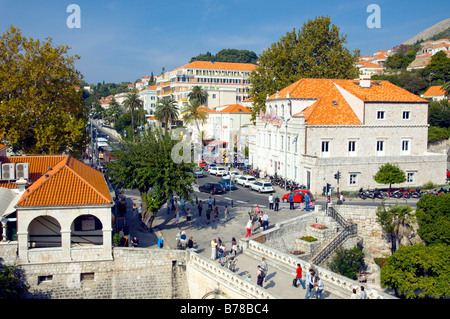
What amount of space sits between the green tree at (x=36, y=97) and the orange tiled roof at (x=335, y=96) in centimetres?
2224

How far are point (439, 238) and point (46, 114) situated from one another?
1269 inches

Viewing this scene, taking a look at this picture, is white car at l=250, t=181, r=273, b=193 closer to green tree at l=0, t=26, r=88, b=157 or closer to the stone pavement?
the stone pavement

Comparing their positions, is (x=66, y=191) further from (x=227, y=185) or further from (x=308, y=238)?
(x=227, y=185)

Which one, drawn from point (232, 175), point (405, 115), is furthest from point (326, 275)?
point (405, 115)

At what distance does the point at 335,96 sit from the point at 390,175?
11042 millimetres

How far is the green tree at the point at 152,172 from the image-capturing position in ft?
93.4

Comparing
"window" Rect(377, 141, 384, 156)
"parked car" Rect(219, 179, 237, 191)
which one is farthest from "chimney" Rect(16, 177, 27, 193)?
"window" Rect(377, 141, 384, 156)

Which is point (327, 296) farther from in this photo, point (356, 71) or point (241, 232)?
point (356, 71)

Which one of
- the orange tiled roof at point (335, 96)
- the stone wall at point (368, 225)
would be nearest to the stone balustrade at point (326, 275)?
the stone wall at point (368, 225)

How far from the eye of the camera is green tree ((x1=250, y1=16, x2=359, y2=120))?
58.4 metres

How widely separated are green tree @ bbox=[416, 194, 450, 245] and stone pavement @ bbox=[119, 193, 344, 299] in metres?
8.43

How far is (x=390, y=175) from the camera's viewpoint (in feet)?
129

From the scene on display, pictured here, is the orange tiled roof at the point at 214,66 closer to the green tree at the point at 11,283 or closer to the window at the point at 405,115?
the window at the point at 405,115

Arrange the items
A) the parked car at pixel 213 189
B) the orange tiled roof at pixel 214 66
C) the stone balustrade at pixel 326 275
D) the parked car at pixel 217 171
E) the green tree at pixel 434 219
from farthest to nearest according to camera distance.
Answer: the orange tiled roof at pixel 214 66, the parked car at pixel 217 171, the parked car at pixel 213 189, the green tree at pixel 434 219, the stone balustrade at pixel 326 275
